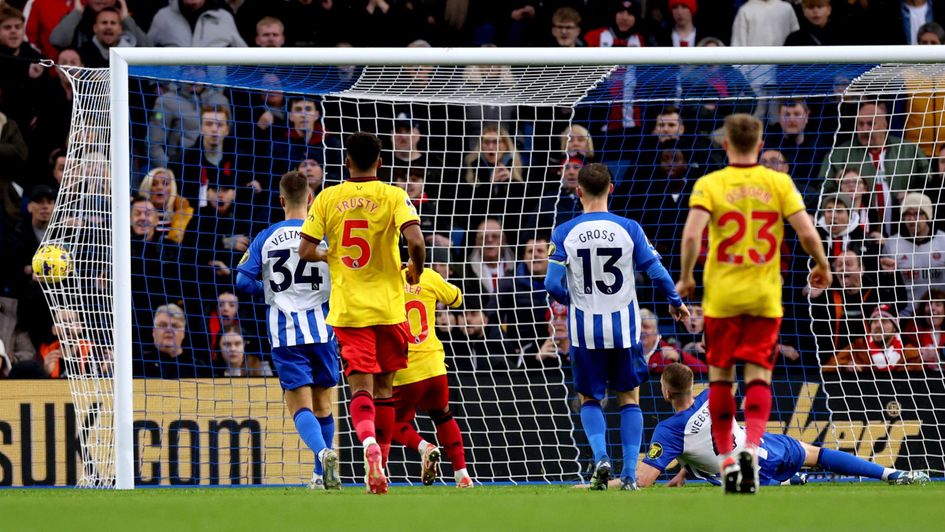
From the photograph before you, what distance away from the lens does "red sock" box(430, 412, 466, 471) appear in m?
9.69

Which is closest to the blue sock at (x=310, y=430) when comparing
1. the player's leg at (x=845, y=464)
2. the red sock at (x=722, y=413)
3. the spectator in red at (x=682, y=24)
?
the red sock at (x=722, y=413)

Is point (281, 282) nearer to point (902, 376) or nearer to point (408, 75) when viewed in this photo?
point (408, 75)

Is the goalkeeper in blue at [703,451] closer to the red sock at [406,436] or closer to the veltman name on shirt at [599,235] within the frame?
the veltman name on shirt at [599,235]

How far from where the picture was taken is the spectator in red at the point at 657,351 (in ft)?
36.5

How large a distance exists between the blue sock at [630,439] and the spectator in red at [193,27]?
21.4 ft

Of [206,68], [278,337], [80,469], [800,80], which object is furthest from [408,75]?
[80,469]

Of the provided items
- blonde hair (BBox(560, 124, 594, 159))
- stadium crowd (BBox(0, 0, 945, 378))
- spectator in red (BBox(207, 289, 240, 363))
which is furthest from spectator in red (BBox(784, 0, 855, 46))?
spectator in red (BBox(207, 289, 240, 363))

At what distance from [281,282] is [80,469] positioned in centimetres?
268

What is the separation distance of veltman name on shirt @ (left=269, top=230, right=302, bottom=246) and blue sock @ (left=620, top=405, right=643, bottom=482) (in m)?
2.35

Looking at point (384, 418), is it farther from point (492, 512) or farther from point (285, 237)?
point (492, 512)

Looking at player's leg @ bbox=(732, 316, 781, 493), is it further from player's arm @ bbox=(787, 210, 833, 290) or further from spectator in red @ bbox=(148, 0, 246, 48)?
spectator in red @ bbox=(148, 0, 246, 48)

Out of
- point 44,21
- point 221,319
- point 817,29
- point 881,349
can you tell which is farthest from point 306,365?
point 817,29

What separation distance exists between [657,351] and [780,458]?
262 cm

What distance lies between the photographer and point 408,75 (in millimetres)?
9891
